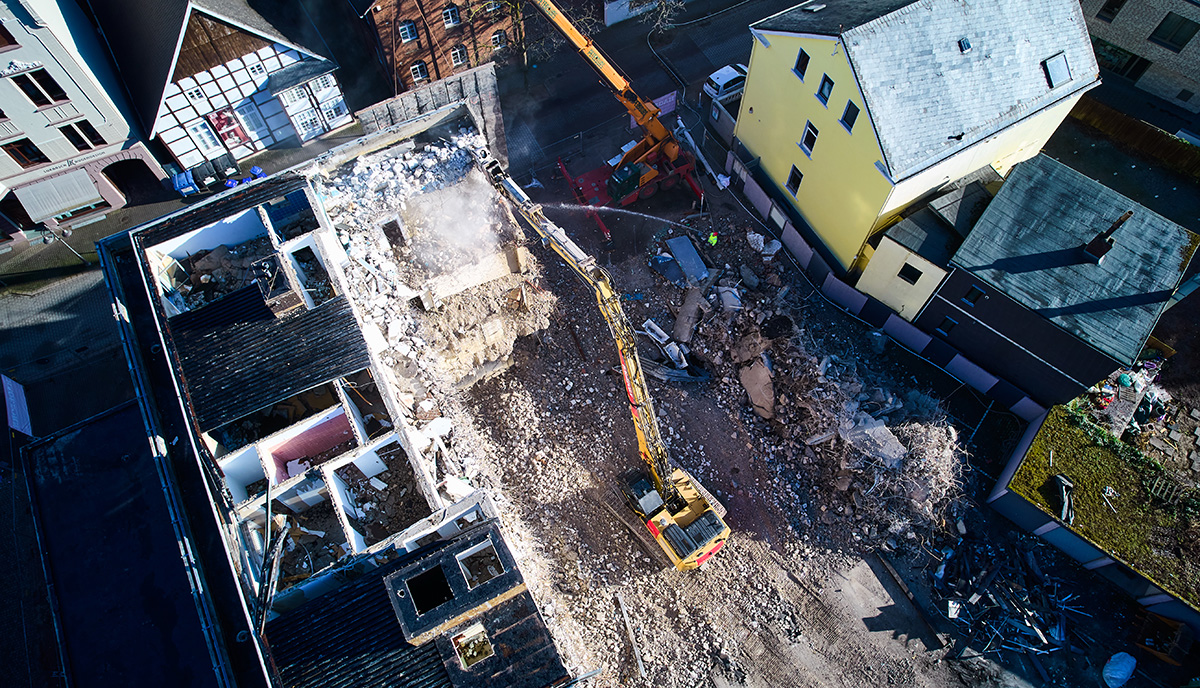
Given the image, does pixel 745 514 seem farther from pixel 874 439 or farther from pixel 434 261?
pixel 434 261

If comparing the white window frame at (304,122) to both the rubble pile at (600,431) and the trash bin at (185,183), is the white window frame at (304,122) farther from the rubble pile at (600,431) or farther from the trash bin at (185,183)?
the rubble pile at (600,431)

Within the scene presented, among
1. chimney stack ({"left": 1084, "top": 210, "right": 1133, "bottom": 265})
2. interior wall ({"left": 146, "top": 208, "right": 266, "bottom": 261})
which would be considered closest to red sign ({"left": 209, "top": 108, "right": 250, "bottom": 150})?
interior wall ({"left": 146, "top": 208, "right": 266, "bottom": 261})

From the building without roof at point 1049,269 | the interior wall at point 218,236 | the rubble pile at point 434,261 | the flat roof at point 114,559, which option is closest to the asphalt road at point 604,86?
the rubble pile at point 434,261

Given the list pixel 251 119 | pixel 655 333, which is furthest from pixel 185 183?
pixel 655 333

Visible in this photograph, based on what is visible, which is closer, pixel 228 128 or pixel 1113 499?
pixel 1113 499

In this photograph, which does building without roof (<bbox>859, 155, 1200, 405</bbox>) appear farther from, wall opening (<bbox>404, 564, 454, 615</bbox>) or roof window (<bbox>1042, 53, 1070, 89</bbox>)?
wall opening (<bbox>404, 564, 454, 615</bbox>)

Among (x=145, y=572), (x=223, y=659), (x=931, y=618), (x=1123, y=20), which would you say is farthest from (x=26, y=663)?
(x=1123, y=20)
